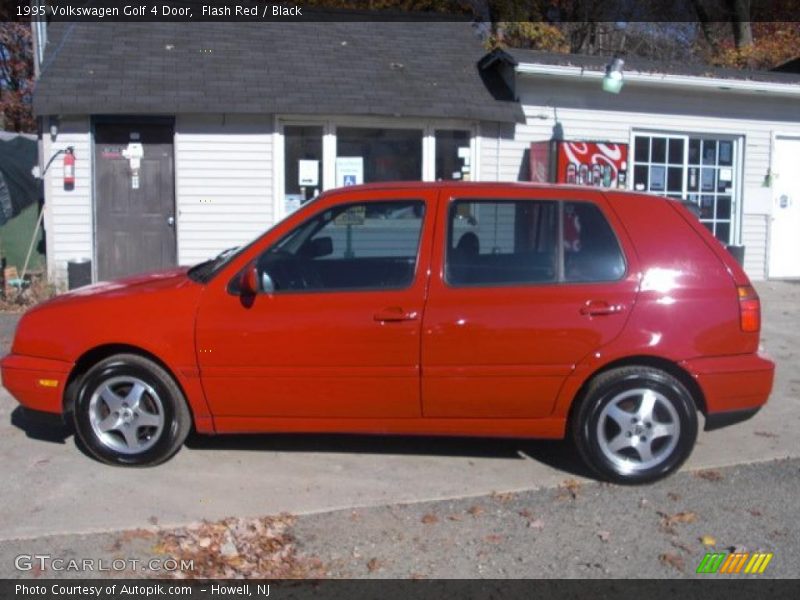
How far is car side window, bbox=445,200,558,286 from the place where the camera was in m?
4.97

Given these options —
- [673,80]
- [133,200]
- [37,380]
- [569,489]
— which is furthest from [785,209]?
[37,380]

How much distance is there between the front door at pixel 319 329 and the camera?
192 inches

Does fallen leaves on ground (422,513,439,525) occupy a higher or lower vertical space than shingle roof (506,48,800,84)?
lower

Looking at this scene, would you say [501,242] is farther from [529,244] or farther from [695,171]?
[695,171]

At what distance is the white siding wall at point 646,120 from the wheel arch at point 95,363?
24.8 feet

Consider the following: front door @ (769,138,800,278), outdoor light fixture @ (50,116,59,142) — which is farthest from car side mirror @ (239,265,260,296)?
front door @ (769,138,800,278)

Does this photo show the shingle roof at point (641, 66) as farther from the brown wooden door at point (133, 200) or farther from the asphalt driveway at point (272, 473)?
the asphalt driveway at point (272, 473)

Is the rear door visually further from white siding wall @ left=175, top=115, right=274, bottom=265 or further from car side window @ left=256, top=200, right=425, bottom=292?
white siding wall @ left=175, top=115, right=274, bottom=265

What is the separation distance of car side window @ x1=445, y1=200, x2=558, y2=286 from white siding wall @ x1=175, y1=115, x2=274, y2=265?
658 centimetres

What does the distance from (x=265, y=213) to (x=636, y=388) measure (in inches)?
286

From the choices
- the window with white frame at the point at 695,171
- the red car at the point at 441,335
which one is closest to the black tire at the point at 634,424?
the red car at the point at 441,335

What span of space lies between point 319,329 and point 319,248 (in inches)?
20.3

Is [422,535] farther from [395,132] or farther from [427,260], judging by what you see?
[395,132]
